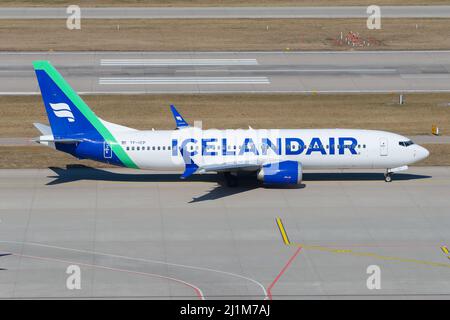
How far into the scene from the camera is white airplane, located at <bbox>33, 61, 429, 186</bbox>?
65.0m

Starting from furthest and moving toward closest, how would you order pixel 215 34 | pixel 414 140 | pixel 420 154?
pixel 215 34 < pixel 414 140 < pixel 420 154

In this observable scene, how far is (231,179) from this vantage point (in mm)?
66250

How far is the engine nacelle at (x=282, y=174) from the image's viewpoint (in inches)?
2525

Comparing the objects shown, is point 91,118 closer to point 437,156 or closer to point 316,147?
point 316,147

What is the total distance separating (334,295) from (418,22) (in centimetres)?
8175

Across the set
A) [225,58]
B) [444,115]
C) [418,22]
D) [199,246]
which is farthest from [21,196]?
[418,22]

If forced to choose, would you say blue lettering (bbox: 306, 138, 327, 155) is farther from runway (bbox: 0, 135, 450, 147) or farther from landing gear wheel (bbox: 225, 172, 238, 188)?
runway (bbox: 0, 135, 450, 147)

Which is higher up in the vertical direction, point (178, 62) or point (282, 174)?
point (178, 62)

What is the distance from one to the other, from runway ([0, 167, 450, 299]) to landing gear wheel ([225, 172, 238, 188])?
1.69ft

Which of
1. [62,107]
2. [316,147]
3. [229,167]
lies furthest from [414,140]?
[62,107]

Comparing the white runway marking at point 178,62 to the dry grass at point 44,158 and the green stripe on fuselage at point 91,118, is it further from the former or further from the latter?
the green stripe on fuselage at point 91,118

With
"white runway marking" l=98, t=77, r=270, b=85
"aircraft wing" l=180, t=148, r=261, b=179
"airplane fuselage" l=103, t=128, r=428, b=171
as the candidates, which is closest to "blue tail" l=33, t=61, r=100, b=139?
"airplane fuselage" l=103, t=128, r=428, b=171

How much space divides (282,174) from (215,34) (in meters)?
56.4

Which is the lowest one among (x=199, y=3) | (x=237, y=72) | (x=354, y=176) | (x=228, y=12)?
(x=354, y=176)
